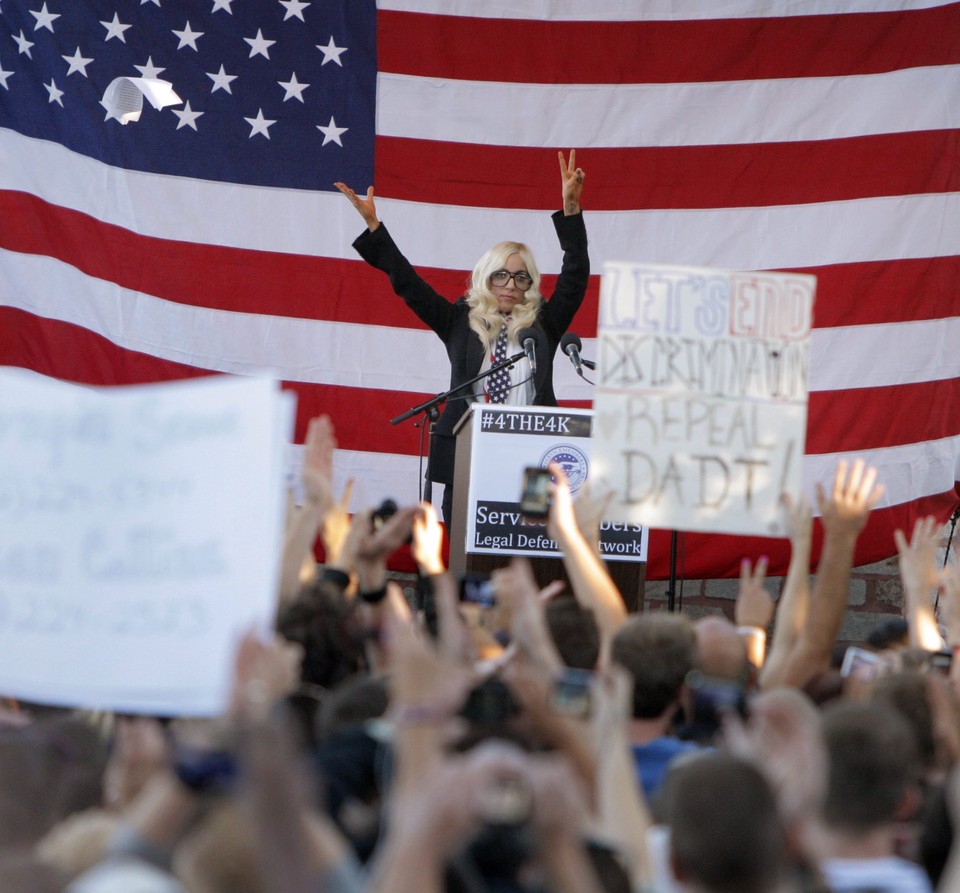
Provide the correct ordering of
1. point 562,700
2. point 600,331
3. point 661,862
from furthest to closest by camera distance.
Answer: point 600,331 → point 562,700 → point 661,862

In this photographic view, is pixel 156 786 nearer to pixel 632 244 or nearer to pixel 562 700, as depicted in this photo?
pixel 562 700

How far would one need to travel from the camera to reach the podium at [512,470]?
4480 millimetres

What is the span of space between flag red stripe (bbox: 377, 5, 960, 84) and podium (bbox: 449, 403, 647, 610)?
3.00m

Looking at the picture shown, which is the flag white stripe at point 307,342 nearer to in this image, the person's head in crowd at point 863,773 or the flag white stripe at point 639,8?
the flag white stripe at point 639,8

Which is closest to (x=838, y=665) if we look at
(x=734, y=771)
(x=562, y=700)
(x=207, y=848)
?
(x=562, y=700)

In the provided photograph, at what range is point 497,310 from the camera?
17.9 ft

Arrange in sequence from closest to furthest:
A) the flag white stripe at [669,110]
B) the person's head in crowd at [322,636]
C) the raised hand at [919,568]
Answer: the person's head in crowd at [322,636]
the raised hand at [919,568]
the flag white stripe at [669,110]

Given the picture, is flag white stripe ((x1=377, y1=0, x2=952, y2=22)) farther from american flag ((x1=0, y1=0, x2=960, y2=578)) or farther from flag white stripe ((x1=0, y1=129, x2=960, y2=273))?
flag white stripe ((x1=0, y1=129, x2=960, y2=273))

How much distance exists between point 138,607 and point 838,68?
5.64 meters

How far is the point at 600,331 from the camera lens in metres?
3.54

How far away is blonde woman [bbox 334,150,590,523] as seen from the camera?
5.35 meters

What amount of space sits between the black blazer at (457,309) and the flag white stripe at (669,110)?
62.6 inches

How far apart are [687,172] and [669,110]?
329 mm

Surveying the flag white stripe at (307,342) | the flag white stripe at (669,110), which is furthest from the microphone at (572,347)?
the flag white stripe at (669,110)
